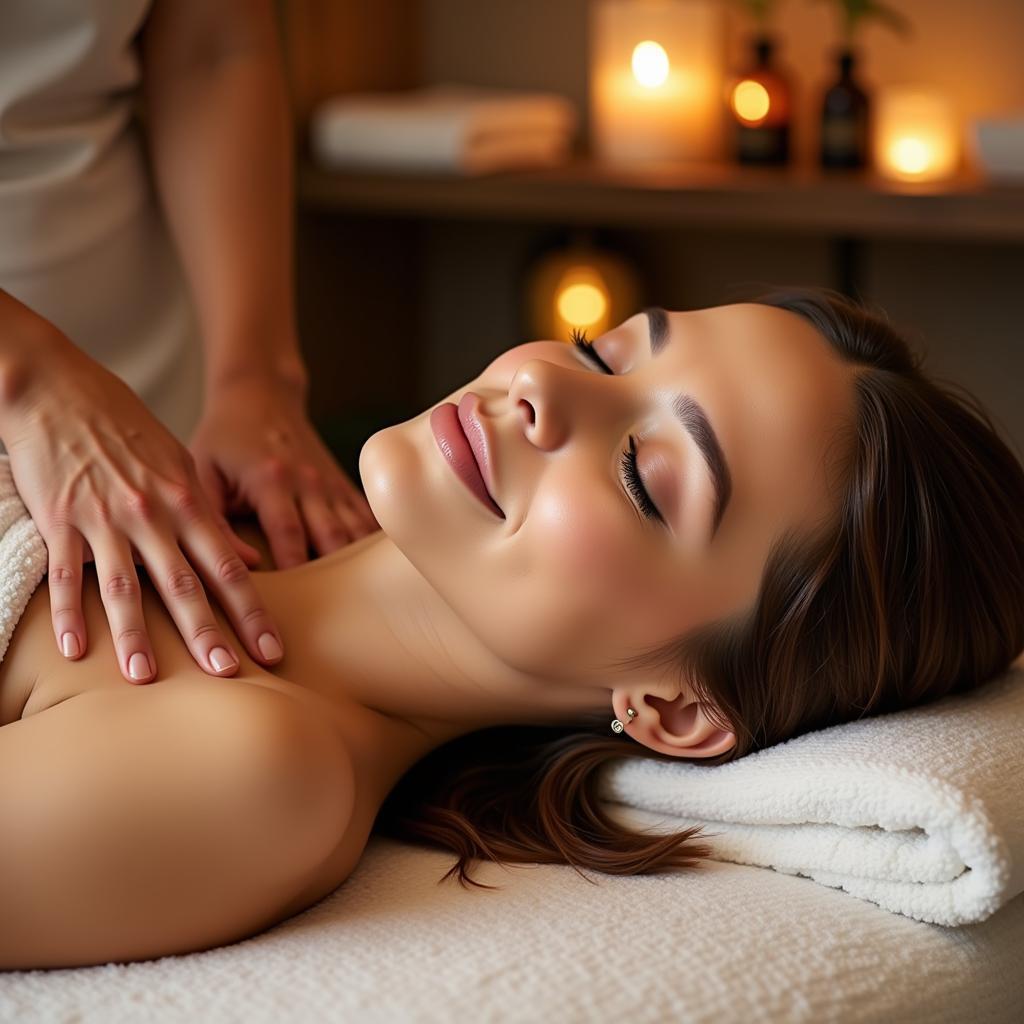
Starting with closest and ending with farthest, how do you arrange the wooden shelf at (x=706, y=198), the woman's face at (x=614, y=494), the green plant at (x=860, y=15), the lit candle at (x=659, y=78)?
the woman's face at (x=614, y=494) → the wooden shelf at (x=706, y=198) → the green plant at (x=860, y=15) → the lit candle at (x=659, y=78)

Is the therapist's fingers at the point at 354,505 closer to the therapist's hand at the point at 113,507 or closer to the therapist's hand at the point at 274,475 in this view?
the therapist's hand at the point at 274,475

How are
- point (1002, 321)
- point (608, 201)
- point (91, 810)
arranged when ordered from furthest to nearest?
point (1002, 321) → point (608, 201) → point (91, 810)

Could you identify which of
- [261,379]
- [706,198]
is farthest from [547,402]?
[706,198]

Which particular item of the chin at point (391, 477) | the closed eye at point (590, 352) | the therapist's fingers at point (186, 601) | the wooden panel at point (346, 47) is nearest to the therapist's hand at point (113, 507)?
the therapist's fingers at point (186, 601)

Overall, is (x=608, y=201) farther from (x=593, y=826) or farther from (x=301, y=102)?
(x=593, y=826)

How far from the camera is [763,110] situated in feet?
9.28

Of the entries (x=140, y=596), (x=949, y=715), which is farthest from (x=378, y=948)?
(x=949, y=715)

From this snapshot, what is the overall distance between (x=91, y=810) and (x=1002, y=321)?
2.34 meters

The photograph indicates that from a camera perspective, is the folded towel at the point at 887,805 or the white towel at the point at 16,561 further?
the white towel at the point at 16,561

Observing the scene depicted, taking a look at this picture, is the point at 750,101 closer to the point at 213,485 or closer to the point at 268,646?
the point at 213,485

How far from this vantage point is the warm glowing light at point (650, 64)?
9.25 feet

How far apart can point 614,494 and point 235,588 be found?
35 cm

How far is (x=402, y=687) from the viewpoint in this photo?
1353 mm

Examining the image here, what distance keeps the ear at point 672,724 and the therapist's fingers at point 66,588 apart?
1.53 ft
